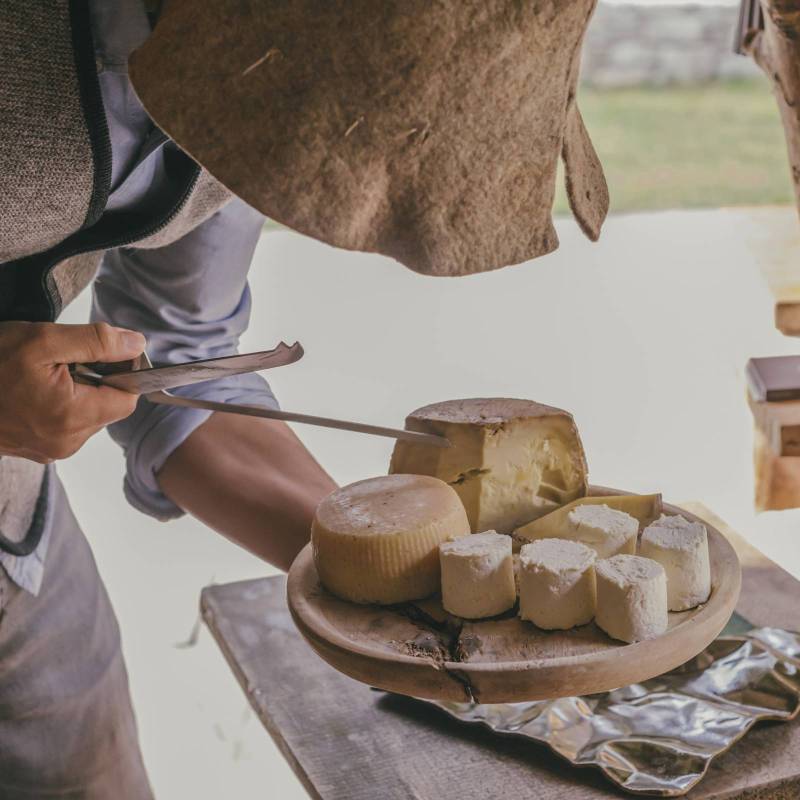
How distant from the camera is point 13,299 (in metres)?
1.01

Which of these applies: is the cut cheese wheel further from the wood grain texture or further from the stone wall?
the stone wall

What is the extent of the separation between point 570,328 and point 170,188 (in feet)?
10.1

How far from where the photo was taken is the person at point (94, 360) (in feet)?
2.60

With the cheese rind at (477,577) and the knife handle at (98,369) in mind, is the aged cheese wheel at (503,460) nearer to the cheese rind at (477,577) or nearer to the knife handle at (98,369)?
the cheese rind at (477,577)

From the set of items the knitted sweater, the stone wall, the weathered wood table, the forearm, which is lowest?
the stone wall

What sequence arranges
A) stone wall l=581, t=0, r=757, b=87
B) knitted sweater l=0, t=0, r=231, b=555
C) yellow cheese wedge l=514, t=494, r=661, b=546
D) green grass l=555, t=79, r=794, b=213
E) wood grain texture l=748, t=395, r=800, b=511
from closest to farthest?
knitted sweater l=0, t=0, r=231, b=555 → yellow cheese wedge l=514, t=494, r=661, b=546 → wood grain texture l=748, t=395, r=800, b=511 → green grass l=555, t=79, r=794, b=213 → stone wall l=581, t=0, r=757, b=87

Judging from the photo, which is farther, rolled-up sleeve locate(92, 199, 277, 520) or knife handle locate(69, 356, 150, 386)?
rolled-up sleeve locate(92, 199, 277, 520)

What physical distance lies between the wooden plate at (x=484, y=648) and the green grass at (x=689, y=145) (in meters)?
5.00

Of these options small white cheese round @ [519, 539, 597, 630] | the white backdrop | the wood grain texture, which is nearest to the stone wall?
the white backdrop

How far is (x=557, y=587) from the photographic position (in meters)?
0.86

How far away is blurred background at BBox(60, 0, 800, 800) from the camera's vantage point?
2.25m

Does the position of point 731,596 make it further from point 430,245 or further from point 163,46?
point 163,46

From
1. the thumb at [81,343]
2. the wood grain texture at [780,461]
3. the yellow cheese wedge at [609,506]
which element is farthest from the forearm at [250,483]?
the wood grain texture at [780,461]

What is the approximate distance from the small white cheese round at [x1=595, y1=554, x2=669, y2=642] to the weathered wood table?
0.57ft
